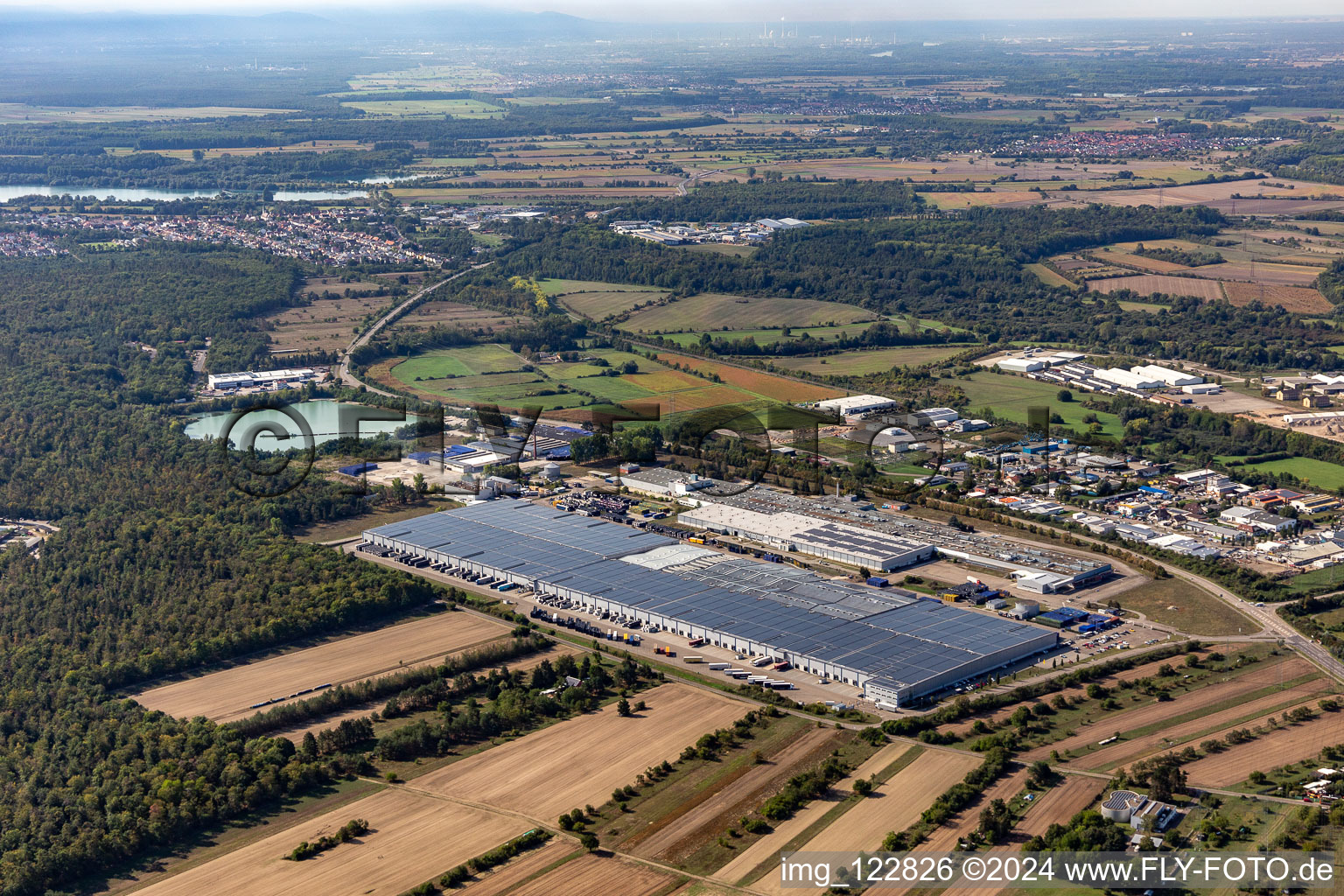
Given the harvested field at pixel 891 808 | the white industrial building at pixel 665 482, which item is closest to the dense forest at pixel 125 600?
the white industrial building at pixel 665 482

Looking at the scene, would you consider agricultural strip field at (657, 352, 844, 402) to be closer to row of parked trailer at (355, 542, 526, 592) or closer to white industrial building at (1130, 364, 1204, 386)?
white industrial building at (1130, 364, 1204, 386)

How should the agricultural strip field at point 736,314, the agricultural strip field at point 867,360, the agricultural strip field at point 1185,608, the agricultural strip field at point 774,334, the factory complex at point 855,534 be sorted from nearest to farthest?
1. the agricultural strip field at point 1185,608
2. the factory complex at point 855,534
3. the agricultural strip field at point 867,360
4. the agricultural strip field at point 774,334
5. the agricultural strip field at point 736,314

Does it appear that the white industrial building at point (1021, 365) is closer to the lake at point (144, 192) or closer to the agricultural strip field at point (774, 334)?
the agricultural strip field at point (774, 334)

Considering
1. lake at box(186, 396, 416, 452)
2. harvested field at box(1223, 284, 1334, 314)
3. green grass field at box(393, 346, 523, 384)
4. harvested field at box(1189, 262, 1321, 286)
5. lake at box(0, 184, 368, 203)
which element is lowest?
lake at box(186, 396, 416, 452)

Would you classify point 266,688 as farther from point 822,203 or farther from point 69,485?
point 822,203

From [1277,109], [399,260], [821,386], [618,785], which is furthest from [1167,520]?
[1277,109]

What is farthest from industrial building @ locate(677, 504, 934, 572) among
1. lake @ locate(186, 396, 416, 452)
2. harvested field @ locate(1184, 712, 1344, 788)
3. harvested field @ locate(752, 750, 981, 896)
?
lake @ locate(186, 396, 416, 452)

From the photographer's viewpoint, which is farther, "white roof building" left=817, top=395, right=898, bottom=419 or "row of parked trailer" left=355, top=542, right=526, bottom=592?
"white roof building" left=817, top=395, right=898, bottom=419
